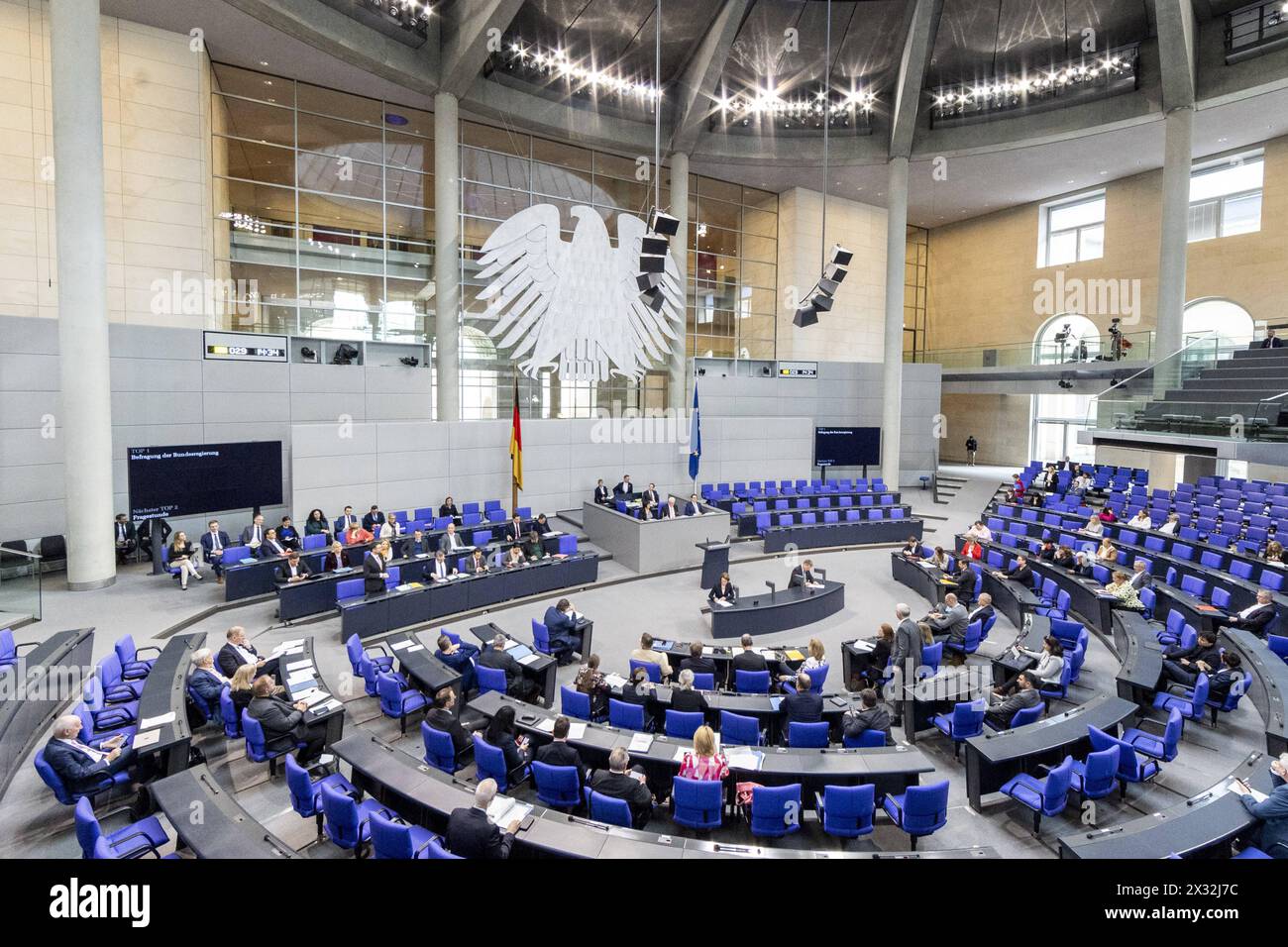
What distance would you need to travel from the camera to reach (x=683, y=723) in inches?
252

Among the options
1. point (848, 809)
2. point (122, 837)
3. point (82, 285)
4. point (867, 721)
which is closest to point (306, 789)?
point (122, 837)

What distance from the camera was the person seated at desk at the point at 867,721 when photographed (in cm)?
605

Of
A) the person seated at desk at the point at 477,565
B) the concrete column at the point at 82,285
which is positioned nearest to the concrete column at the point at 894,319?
the person seated at desk at the point at 477,565

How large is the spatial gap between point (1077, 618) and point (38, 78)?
2113 cm

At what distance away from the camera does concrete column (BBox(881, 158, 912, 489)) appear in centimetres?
2142

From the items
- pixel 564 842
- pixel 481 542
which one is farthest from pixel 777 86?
pixel 564 842

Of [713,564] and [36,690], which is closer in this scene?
[36,690]

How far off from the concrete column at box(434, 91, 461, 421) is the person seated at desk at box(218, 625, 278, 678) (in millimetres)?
10257

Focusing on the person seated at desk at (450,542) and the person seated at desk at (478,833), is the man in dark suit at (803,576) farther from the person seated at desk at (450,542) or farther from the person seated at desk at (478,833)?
the person seated at desk at (478,833)

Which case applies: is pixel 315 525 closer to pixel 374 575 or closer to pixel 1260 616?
pixel 374 575

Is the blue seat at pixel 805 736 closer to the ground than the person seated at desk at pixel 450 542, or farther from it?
→ closer to the ground

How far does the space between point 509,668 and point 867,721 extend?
3882mm

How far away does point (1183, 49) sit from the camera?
1686cm

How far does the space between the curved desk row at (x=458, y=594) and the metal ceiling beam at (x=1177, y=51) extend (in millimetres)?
19220
